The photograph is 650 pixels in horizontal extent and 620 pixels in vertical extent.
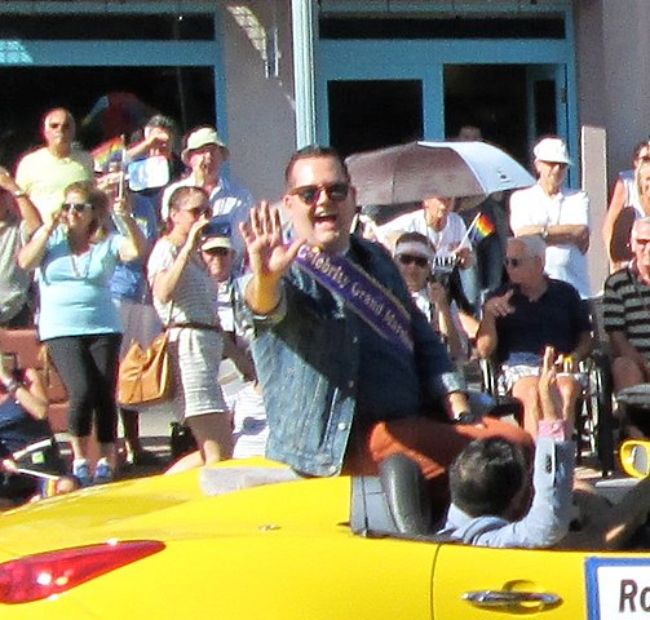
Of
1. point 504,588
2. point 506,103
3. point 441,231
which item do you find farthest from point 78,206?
point 504,588

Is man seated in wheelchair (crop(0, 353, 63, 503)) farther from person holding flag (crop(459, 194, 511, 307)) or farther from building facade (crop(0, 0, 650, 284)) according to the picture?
building facade (crop(0, 0, 650, 284))

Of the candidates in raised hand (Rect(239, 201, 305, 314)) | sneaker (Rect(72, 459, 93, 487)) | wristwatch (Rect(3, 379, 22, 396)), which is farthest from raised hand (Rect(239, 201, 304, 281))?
wristwatch (Rect(3, 379, 22, 396))

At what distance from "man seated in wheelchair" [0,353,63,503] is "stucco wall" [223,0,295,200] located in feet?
11.5

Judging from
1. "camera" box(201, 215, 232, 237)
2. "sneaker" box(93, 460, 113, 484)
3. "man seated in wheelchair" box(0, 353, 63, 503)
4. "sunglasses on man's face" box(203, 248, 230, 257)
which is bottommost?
"sneaker" box(93, 460, 113, 484)

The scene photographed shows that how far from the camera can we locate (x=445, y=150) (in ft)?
32.3

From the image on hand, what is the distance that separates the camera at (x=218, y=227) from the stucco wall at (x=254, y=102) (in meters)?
2.08

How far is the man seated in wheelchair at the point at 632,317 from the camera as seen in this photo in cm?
883

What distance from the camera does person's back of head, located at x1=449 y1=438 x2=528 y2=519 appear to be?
4.22 metres

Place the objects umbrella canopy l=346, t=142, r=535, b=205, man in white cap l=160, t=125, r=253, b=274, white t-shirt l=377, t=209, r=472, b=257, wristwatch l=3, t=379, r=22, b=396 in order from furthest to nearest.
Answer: white t-shirt l=377, t=209, r=472, b=257
man in white cap l=160, t=125, r=253, b=274
umbrella canopy l=346, t=142, r=535, b=205
wristwatch l=3, t=379, r=22, b=396

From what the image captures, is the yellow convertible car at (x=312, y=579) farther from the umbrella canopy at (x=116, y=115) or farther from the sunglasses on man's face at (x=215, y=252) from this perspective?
the umbrella canopy at (x=116, y=115)

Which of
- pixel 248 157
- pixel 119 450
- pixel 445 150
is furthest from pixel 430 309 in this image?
pixel 248 157

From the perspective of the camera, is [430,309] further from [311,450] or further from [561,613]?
[561,613]

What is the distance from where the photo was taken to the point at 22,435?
8.27m

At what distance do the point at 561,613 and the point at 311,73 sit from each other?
489 centimetres
